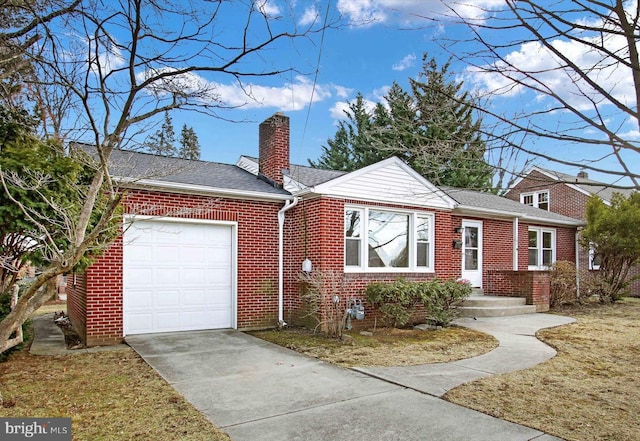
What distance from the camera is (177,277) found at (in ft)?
28.6

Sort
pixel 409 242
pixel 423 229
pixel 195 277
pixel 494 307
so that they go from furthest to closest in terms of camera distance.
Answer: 1. pixel 494 307
2. pixel 423 229
3. pixel 409 242
4. pixel 195 277

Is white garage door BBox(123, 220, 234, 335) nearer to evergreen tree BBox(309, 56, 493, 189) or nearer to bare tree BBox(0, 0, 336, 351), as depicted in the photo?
bare tree BBox(0, 0, 336, 351)

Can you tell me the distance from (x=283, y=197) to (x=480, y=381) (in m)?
5.74

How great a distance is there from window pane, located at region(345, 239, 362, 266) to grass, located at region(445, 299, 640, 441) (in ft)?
13.5

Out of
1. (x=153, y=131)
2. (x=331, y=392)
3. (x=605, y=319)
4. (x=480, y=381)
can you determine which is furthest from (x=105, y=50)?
(x=605, y=319)

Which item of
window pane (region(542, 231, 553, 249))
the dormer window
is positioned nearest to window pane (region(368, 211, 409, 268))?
window pane (region(542, 231, 553, 249))

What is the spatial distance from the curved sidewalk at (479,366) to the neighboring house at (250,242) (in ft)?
8.71

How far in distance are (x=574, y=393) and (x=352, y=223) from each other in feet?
18.4

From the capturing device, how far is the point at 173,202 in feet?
27.9

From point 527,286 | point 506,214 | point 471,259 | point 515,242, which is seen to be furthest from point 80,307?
point 515,242

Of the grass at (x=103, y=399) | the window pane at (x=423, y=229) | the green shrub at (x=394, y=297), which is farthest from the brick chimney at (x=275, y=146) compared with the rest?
the grass at (x=103, y=399)

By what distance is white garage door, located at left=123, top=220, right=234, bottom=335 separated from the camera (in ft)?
27.0

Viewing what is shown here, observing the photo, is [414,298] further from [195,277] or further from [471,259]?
[471,259]

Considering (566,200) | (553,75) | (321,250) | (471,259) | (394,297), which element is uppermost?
(566,200)
